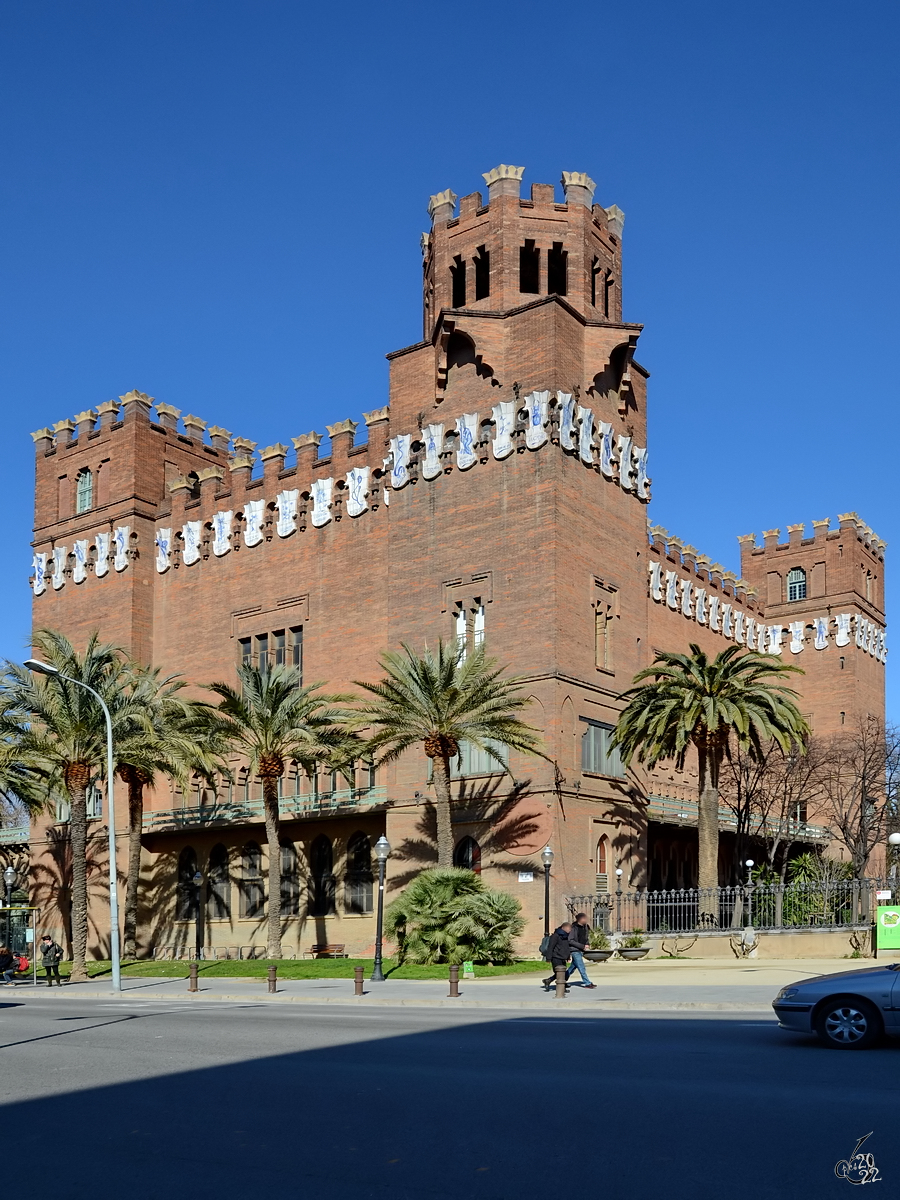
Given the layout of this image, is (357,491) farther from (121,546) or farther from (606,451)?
(121,546)

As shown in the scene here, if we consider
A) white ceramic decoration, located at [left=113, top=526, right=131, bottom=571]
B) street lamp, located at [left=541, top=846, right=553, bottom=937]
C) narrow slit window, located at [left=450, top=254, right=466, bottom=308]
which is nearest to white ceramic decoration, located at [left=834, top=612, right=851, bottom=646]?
narrow slit window, located at [left=450, top=254, right=466, bottom=308]

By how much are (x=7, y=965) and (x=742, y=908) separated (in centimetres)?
2077

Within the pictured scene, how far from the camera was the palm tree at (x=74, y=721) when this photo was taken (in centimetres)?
4141

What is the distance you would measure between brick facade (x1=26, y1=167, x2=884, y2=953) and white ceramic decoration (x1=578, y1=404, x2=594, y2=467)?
3.7 inches

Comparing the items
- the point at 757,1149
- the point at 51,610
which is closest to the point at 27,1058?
the point at 757,1149

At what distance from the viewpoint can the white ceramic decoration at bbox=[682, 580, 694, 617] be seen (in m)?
59.2

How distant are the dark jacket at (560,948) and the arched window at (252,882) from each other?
24.1 metres

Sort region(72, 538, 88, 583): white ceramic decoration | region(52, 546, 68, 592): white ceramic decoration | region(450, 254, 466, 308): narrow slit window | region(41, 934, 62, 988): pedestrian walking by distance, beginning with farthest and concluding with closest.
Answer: region(52, 546, 68, 592): white ceramic decoration, region(72, 538, 88, 583): white ceramic decoration, region(450, 254, 466, 308): narrow slit window, region(41, 934, 62, 988): pedestrian walking

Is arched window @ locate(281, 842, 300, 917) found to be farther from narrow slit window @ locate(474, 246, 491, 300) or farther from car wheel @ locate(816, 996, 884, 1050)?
car wheel @ locate(816, 996, 884, 1050)

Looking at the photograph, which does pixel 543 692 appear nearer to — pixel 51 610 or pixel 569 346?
pixel 569 346

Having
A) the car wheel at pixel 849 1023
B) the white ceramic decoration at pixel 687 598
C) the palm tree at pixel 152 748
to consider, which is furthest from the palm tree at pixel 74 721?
the car wheel at pixel 849 1023

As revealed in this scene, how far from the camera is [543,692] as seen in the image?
39812mm

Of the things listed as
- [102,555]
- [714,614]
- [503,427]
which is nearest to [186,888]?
[102,555]

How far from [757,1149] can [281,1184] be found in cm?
313
